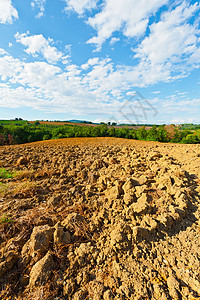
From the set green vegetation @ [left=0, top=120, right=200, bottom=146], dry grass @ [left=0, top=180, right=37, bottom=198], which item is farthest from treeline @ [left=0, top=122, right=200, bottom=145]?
dry grass @ [left=0, top=180, right=37, bottom=198]

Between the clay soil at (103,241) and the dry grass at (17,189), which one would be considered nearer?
the clay soil at (103,241)

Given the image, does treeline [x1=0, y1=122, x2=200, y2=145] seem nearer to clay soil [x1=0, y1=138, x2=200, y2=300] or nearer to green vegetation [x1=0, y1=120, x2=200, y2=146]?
green vegetation [x1=0, y1=120, x2=200, y2=146]

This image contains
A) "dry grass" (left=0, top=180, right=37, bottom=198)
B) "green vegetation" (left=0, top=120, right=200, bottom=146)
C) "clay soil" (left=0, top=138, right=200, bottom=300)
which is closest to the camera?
"clay soil" (left=0, top=138, right=200, bottom=300)

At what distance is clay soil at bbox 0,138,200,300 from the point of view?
4.13ft

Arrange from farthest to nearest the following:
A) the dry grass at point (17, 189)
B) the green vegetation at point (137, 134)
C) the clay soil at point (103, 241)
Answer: the green vegetation at point (137, 134), the dry grass at point (17, 189), the clay soil at point (103, 241)

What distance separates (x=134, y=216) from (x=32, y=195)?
2015mm

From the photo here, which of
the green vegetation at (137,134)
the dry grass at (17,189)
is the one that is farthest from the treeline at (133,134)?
the dry grass at (17,189)

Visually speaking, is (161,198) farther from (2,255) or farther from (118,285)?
(2,255)

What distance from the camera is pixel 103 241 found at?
5.41 ft

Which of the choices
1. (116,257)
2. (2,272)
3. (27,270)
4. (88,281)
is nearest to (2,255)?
(2,272)

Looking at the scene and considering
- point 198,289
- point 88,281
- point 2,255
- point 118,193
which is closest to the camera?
point 198,289

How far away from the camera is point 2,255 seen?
4.87ft

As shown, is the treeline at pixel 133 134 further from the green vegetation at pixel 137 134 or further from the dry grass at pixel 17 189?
the dry grass at pixel 17 189

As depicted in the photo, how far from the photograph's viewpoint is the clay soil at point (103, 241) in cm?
126
